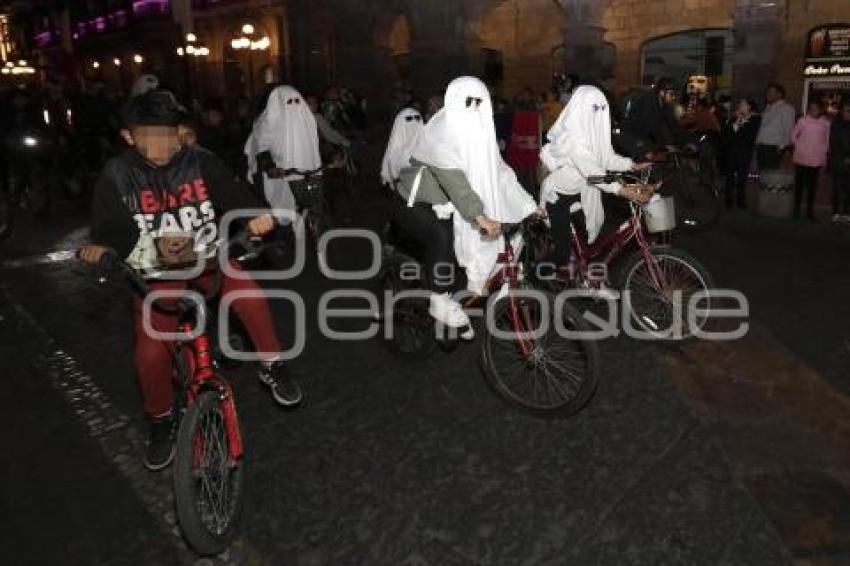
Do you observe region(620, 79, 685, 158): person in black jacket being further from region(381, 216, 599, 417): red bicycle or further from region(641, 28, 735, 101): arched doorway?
region(641, 28, 735, 101): arched doorway

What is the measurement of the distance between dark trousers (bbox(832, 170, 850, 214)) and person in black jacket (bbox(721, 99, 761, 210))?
1304 millimetres

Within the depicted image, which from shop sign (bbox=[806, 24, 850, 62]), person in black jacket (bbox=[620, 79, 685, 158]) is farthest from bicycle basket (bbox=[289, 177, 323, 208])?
shop sign (bbox=[806, 24, 850, 62])

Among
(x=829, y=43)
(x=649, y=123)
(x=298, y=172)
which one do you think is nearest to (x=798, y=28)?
(x=829, y=43)

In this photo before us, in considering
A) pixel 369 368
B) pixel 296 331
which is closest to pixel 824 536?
pixel 369 368

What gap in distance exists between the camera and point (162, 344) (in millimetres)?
3652

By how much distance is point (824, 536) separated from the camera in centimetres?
323

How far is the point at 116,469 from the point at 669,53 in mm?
21661

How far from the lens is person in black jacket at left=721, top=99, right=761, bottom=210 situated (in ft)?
36.6

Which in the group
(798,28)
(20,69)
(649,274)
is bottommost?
(649,274)

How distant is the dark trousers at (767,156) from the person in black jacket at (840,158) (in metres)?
1.26

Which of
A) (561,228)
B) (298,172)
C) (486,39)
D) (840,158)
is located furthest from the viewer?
(486,39)

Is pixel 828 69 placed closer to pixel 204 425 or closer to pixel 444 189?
pixel 444 189

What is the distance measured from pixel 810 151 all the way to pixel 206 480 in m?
10.1

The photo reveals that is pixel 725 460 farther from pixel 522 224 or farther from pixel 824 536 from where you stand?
pixel 522 224
